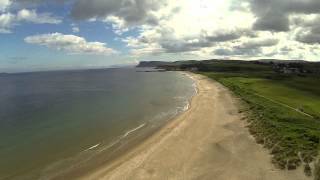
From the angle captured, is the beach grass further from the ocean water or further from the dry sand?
the ocean water

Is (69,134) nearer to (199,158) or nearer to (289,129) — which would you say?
(199,158)

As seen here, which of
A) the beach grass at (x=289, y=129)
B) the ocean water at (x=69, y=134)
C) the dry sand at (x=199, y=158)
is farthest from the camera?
the ocean water at (x=69, y=134)

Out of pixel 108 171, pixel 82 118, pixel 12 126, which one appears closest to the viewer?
pixel 108 171

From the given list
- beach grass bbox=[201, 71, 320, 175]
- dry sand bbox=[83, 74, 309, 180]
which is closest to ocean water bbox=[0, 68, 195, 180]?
dry sand bbox=[83, 74, 309, 180]

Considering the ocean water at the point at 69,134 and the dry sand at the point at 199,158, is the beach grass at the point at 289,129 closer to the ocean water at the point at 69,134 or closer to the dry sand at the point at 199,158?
the dry sand at the point at 199,158

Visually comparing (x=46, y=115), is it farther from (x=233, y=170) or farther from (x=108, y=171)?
(x=233, y=170)

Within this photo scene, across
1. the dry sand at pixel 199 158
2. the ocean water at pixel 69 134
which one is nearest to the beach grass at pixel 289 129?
the dry sand at pixel 199 158

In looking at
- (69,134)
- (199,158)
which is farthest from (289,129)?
(69,134)

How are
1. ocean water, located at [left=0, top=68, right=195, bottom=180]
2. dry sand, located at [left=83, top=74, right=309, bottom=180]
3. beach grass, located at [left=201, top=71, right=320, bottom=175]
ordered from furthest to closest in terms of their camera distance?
ocean water, located at [left=0, top=68, right=195, bottom=180]
beach grass, located at [left=201, top=71, right=320, bottom=175]
dry sand, located at [left=83, top=74, right=309, bottom=180]

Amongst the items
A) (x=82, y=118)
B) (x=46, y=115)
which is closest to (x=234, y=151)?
(x=82, y=118)
